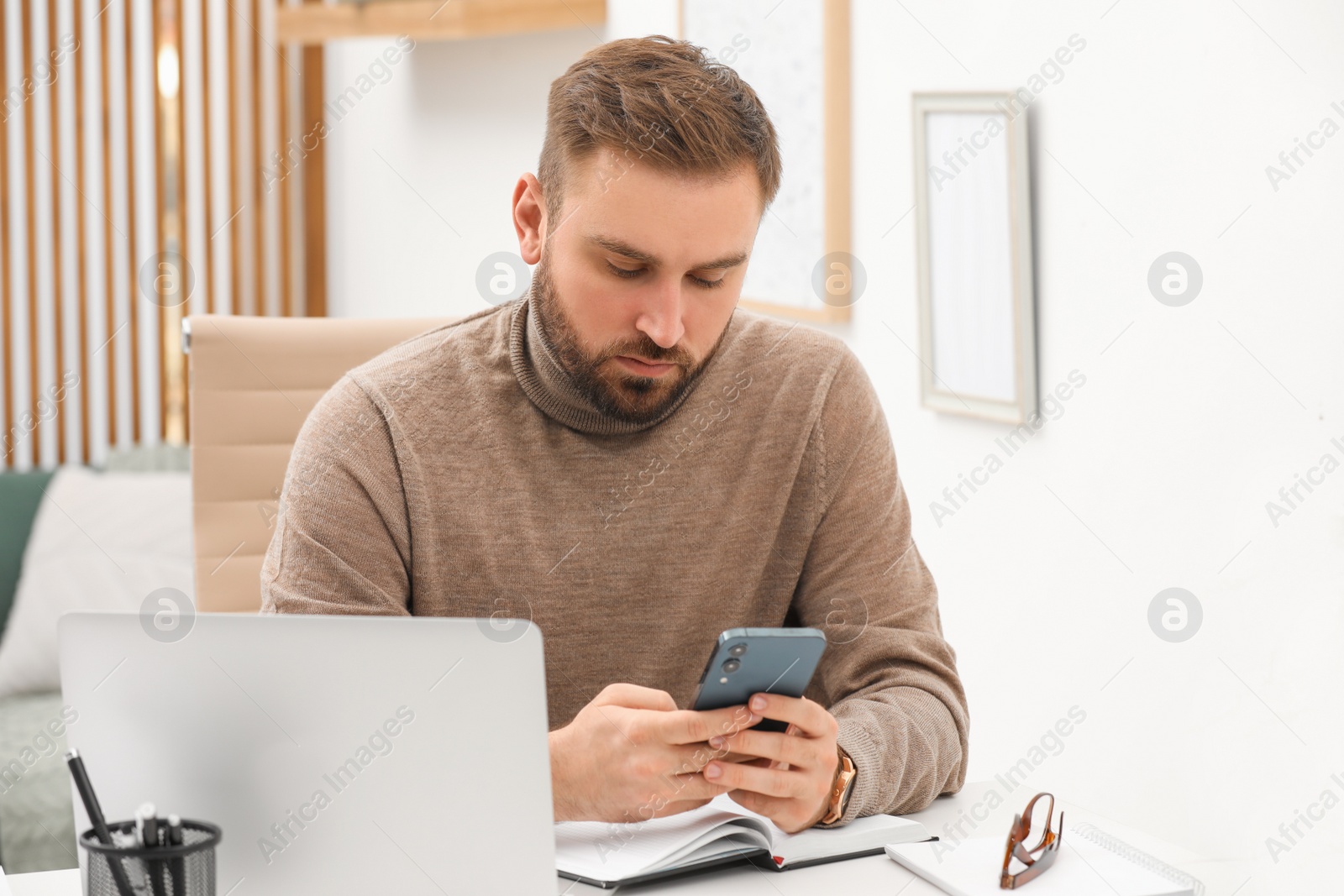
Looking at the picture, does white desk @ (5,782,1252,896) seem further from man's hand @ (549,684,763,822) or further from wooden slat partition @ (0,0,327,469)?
wooden slat partition @ (0,0,327,469)

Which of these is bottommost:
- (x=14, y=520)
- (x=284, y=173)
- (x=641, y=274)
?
(x=14, y=520)

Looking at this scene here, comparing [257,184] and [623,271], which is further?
[257,184]

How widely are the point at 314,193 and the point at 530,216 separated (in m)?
2.94

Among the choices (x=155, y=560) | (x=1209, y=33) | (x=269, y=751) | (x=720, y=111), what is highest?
(x=1209, y=33)

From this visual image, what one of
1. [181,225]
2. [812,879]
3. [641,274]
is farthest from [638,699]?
[181,225]

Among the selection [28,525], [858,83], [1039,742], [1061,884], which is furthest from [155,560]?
[1061,884]

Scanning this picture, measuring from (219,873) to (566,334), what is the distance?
24.2 inches

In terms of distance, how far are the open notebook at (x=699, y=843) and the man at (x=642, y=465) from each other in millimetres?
37

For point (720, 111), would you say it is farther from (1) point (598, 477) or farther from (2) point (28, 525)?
(2) point (28, 525)

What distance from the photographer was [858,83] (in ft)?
7.03

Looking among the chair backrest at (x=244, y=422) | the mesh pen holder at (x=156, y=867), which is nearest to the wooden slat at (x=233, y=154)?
the chair backrest at (x=244, y=422)

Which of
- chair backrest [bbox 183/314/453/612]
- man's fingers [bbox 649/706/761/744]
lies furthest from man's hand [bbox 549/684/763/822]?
chair backrest [bbox 183/314/453/612]

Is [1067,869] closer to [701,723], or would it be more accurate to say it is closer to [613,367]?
[701,723]

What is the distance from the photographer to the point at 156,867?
0.79 meters
